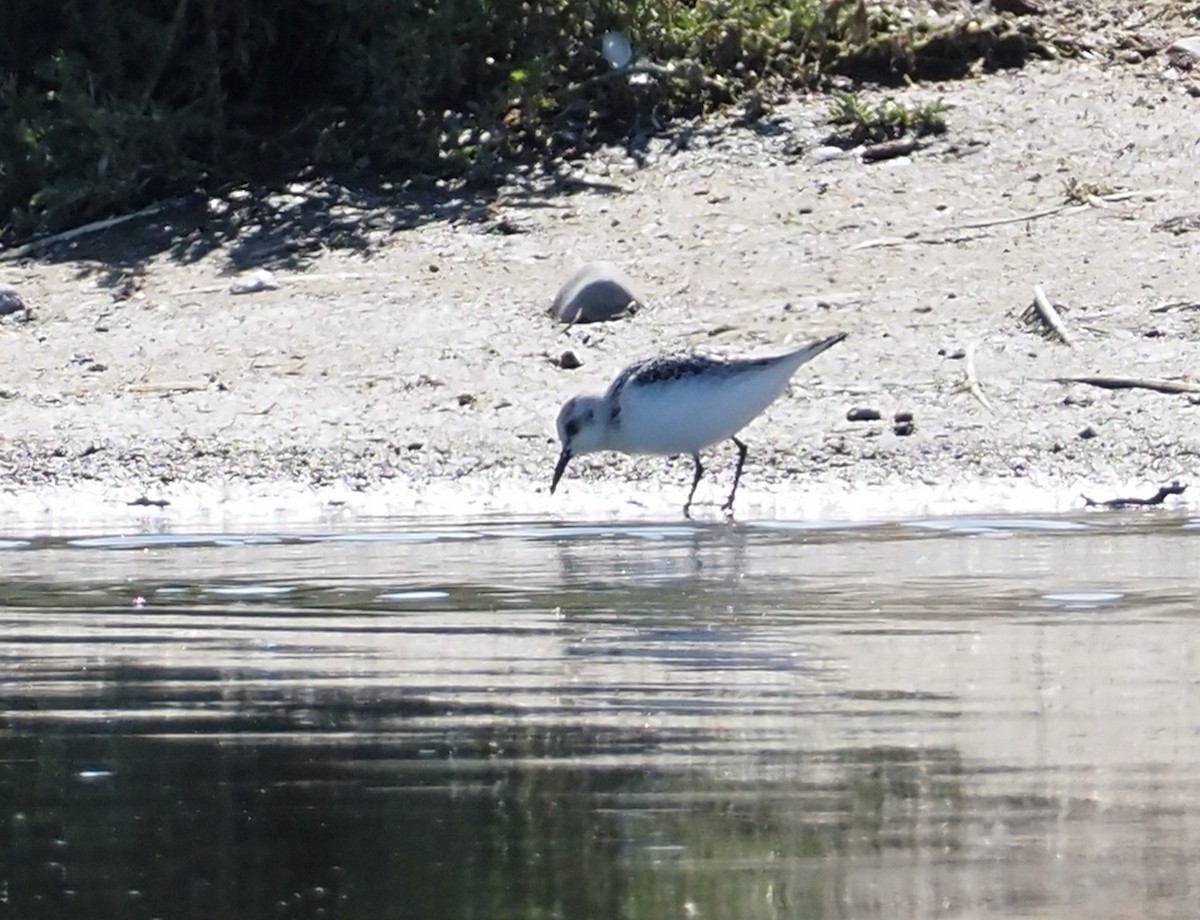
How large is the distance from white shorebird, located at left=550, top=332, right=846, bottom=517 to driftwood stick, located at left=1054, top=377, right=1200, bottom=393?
1231 mm

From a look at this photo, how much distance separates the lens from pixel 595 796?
3824 millimetres

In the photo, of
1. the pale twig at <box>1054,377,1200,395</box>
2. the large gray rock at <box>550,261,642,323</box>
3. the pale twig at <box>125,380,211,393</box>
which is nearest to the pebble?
the large gray rock at <box>550,261,642,323</box>

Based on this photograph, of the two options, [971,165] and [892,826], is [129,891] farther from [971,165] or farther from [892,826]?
[971,165]

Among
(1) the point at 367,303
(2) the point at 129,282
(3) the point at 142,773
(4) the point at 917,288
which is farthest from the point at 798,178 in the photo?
(3) the point at 142,773

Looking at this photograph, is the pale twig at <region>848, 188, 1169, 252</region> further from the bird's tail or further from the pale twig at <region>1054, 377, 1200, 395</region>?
the bird's tail

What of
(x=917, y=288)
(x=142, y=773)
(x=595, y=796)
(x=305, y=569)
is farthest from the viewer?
(x=917, y=288)

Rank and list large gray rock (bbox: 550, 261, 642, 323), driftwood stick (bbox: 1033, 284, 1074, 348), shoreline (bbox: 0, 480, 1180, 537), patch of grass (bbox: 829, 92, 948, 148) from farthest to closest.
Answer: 1. patch of grass (bbox: 829, 92, 948, 148)
2. large gray rock (bbox: 550, 261, 642, 323)
3. driftwood stick (bbox: 1033, 284, 1074, 348)
4. shoreline (bbox: 0, 480, 1180, 537)

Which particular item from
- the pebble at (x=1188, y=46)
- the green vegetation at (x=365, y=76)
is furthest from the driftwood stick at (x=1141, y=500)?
the pebble at (x=1188, y=46)

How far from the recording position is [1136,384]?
30.4 feet

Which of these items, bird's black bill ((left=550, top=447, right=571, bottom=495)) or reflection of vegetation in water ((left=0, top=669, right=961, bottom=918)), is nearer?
reflection of vegetation in water ((left=0, top=669, right=961, bottom=918))

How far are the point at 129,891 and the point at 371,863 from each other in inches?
13.1

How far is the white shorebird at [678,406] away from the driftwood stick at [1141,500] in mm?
1086

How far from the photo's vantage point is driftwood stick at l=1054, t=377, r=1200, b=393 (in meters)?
9.20

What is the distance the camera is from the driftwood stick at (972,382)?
920 centimetres
